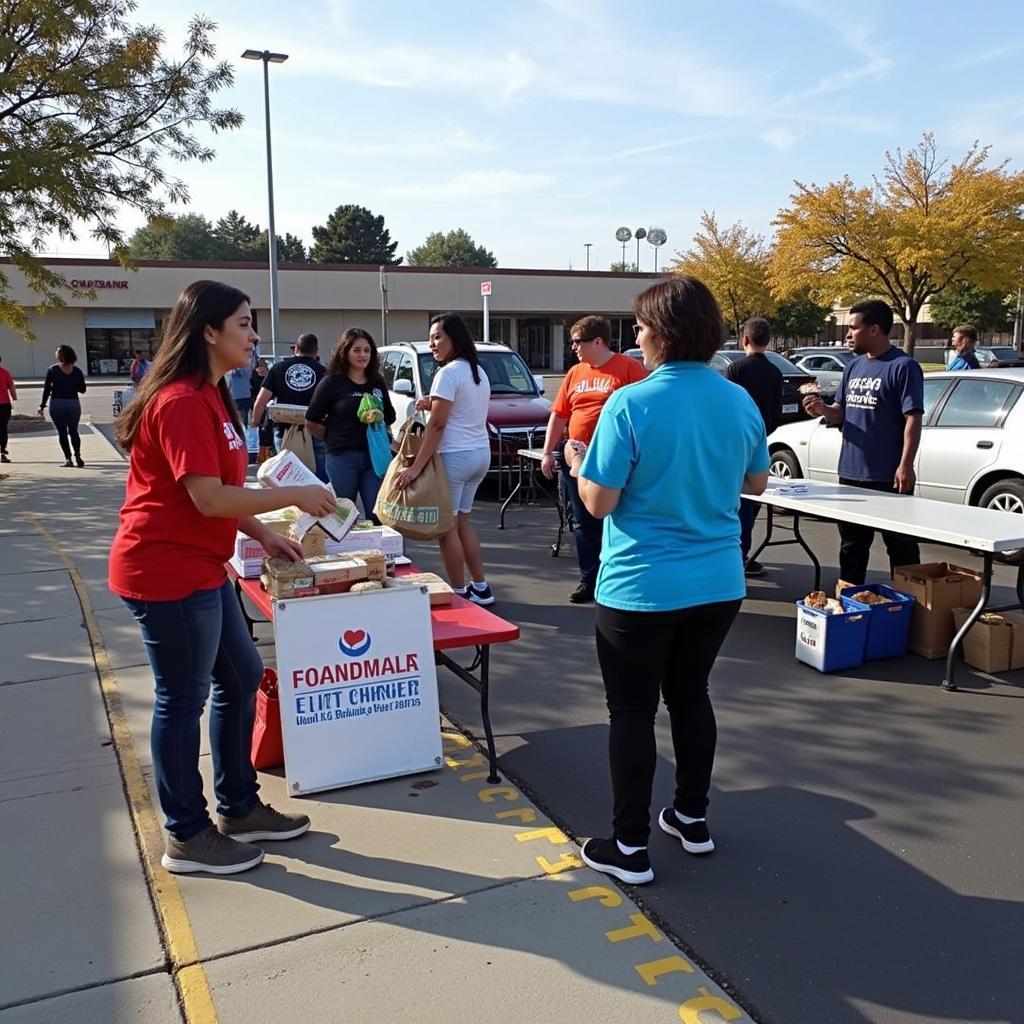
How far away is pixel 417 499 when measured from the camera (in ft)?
18.0

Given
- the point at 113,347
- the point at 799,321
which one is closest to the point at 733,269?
the point at 799,321

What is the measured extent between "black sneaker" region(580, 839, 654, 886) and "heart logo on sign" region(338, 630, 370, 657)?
1182 mm

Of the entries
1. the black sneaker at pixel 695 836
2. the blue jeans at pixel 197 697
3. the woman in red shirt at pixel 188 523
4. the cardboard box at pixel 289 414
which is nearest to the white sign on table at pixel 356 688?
the blue jeans at pixel 197 697

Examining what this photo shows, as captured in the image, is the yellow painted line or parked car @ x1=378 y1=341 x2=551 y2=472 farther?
parked car @ x1=378 y1=341 x2=551 y2=472

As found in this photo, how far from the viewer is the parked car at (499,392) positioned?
10719 mm

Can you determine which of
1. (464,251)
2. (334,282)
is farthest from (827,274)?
(464,251)

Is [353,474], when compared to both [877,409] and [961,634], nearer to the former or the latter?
[877,409]

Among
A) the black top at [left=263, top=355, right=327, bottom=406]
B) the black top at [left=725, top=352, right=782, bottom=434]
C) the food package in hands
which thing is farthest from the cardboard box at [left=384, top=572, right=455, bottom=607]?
the black top at [left=263, top=355, right=327, bottom=406]

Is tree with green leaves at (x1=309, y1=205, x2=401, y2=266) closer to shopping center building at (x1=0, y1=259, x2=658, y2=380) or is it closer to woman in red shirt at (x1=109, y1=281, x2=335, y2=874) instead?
shopping center building at (x1=0, y1=259, x2=658, y2=380)

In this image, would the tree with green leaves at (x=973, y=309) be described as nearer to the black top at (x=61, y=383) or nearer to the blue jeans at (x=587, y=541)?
the black top at (x=61, y=383)

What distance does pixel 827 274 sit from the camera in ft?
92.3

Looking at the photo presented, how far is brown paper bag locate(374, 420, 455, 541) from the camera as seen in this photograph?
5488 millimetres

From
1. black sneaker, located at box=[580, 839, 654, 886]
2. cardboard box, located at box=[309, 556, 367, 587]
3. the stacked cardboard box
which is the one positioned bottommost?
black sneaker, located at box=[580, 839, 654, 886]

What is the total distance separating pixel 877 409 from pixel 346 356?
3419mm
